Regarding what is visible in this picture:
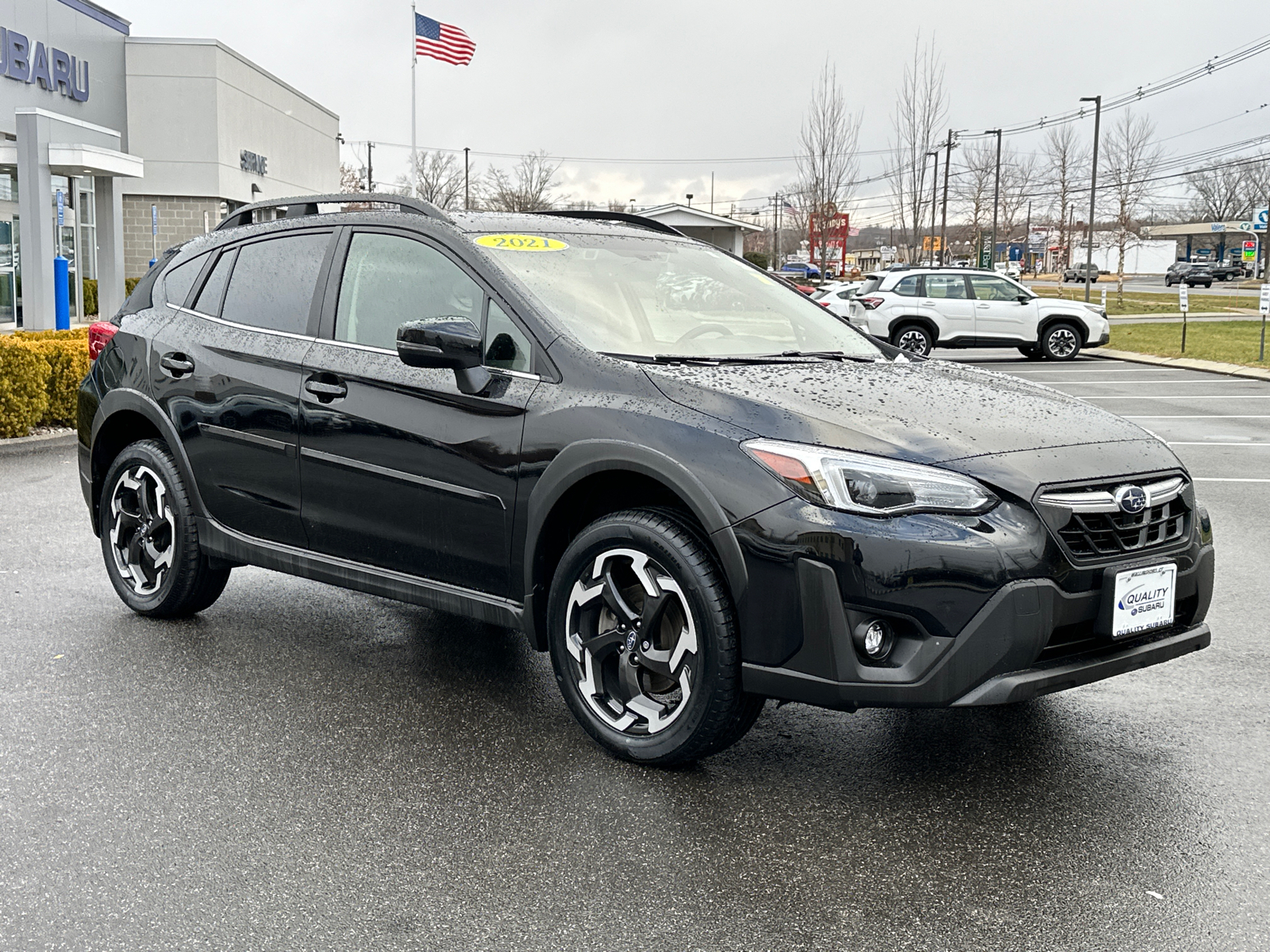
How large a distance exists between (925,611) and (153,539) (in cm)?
363

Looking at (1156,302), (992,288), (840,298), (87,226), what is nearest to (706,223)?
(1156,302)


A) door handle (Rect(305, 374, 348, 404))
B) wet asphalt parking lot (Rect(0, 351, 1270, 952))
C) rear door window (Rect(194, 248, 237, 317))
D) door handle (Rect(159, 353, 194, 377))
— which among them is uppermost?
rear door window (Rect(194, 248, 237, 317))

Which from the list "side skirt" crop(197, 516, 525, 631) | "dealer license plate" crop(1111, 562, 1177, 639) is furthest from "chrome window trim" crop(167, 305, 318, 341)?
"dealer license plate" crop(1111, 562, 1177, 639)

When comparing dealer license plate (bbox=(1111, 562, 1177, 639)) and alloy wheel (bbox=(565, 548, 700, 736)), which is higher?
dealer license plate (bbox=(1111, 562, 1177, 639))

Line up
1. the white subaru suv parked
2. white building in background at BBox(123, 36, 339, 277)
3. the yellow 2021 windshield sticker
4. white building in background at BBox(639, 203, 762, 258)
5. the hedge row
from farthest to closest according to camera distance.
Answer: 1. white building in background at BBox(639, 203, 762, 258)
2. white building in background at BBox(123, 36, 339, 277)
3. the white subaru suv parked
4. the hedge row
5. the yellow 2021 windshield sticker

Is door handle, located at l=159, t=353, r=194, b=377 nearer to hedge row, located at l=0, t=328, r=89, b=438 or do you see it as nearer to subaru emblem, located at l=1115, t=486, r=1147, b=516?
subaru emblem, located at l=1115, t=486, r=1147, b=516

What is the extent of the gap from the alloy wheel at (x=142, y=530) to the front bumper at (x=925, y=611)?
120 inches

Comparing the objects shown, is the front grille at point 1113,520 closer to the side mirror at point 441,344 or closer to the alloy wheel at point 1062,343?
the side mirror at point 441,344

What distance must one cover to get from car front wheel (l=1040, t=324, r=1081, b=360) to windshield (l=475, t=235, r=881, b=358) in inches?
809

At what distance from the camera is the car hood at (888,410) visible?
369cm

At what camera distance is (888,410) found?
154 inches

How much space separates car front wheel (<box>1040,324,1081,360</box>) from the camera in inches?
971

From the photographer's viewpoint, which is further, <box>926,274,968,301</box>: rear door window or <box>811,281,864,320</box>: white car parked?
<box>811,281,864,320</box>: white car parked

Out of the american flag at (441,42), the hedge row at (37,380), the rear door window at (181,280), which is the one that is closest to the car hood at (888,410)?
the rear door window at (181,280)
